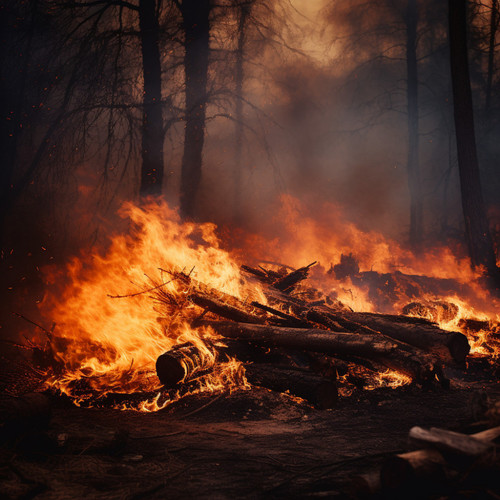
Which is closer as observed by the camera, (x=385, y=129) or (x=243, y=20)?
(x=243, y=20)

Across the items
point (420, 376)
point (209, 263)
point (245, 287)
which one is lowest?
point (420, 376)

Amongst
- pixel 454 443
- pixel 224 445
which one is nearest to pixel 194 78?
pixel 224 445

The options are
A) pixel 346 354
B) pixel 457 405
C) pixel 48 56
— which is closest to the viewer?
pixel 457 405

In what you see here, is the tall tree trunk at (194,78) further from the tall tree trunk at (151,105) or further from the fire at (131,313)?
the fire at (131,313)

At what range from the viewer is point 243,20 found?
1088 centimetres

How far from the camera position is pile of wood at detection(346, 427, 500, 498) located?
82.9 inches

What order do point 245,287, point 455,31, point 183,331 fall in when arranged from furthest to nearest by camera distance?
point 455,31
point 245,287
point 183,331

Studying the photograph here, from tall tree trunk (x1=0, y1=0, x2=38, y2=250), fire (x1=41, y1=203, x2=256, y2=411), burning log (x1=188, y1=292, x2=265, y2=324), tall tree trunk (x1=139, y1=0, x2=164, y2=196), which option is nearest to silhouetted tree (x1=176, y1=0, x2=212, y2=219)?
tall tree trunk (x1=139, y1=0, x2=164, y2=196)

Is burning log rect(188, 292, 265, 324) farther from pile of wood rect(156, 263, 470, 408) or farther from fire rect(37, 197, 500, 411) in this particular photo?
fire rect(37, 197, 500, 411)

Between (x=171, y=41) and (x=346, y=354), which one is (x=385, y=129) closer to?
(x=171, y=41)

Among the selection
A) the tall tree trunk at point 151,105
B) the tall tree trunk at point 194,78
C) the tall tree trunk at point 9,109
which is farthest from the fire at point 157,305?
the tall tree trunk at point 9,109

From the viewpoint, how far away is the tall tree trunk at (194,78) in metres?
10.5

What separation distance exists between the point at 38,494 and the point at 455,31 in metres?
12.3

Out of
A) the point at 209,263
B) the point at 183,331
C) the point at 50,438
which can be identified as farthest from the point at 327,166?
the point at 50,438
